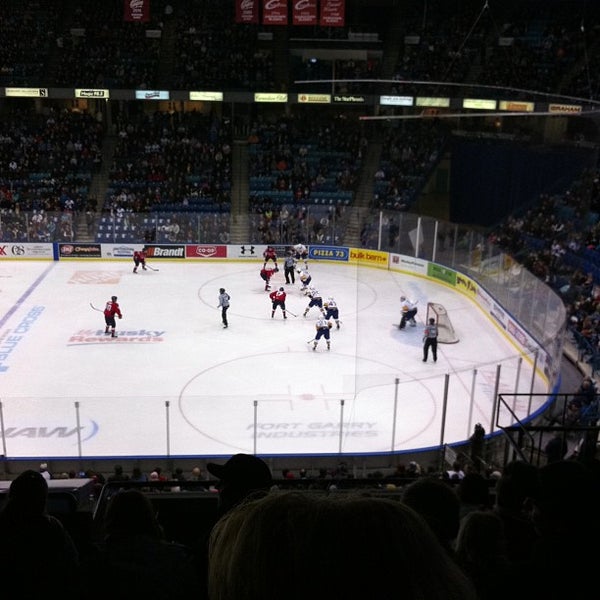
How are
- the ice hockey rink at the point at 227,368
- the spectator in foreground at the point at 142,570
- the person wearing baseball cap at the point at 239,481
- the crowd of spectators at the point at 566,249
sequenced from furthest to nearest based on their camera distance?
the crowd of spectators at the point at 566,249 < the ice hockey rink at the point at 227,368 < the person wearing baseball cap at the point at 239,481 < the spectator in foreground at the point at 142,570

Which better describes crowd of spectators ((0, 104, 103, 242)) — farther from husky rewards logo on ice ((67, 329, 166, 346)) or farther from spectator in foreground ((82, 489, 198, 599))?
spectator in foreground ((82, 489, 198, 599))

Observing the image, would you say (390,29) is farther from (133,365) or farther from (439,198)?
(133,365)

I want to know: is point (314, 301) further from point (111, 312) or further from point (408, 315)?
point (111, 312)

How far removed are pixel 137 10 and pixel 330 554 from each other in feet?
112

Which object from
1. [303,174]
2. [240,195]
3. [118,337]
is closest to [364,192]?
[303,174]

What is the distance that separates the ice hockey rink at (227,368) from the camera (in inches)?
488

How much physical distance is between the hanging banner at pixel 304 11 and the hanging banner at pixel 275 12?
52 cm

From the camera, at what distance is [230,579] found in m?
1.06

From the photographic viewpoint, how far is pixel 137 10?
3167 centimetres

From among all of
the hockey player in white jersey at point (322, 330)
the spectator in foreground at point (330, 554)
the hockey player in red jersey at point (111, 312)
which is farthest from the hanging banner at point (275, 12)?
the spectator in foreground at point (330, 554)

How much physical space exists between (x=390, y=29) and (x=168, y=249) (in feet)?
59.3

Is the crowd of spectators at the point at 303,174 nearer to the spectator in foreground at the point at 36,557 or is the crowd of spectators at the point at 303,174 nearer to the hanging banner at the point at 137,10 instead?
the hanging banner at the point at 137,10

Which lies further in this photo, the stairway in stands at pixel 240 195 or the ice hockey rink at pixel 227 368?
the stairway in stands at pixel 240 195

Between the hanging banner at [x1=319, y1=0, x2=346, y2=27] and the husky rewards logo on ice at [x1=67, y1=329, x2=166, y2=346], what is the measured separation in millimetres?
17697
